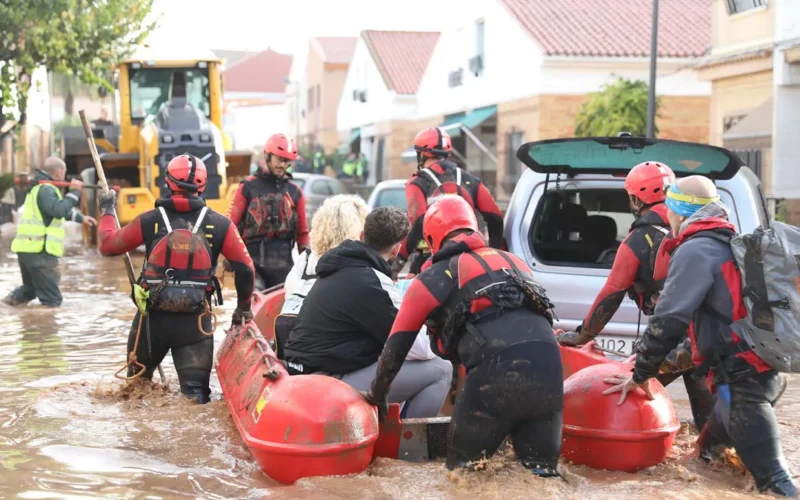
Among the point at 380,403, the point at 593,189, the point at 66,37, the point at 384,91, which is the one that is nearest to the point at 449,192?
the point at 593,189

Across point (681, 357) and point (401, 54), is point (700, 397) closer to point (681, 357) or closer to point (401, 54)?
point (681, 357)

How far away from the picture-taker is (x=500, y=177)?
122 feet

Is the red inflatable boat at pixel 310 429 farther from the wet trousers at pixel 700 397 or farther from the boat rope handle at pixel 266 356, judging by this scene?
the wet trousers at pixel 700 397

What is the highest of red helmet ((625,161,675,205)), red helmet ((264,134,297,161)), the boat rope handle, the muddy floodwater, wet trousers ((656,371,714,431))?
red helmet ((264,134,297,161))

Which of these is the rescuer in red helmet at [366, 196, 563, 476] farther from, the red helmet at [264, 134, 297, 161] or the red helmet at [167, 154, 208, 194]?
the red helmet at [264, 134, 297, 161]

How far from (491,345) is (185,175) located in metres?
3.04

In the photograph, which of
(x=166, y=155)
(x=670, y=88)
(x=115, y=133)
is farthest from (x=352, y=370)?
(x=670, y=88)

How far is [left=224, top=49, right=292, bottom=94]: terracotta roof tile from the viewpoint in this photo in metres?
95.2

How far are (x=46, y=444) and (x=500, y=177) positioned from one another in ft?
101

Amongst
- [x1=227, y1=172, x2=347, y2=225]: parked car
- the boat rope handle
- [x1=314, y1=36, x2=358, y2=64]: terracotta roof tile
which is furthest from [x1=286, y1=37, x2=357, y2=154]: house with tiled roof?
the boat rope handle

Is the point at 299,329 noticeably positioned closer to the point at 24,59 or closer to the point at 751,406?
the point at 751,406

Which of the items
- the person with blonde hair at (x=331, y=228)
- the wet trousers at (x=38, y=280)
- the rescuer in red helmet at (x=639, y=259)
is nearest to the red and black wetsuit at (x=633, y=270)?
the rescuer in red helmet at (x=639, y=259)

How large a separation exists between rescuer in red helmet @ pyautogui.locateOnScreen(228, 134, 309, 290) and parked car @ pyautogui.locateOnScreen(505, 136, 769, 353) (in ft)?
7.42

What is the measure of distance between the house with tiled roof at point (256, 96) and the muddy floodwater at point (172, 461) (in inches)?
2625
